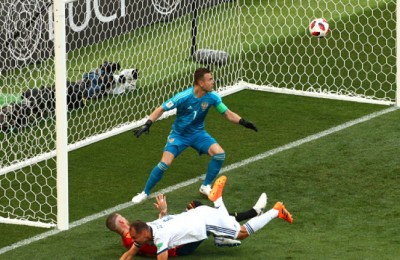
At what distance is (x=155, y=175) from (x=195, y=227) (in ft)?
7.00

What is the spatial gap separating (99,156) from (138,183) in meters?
1.21

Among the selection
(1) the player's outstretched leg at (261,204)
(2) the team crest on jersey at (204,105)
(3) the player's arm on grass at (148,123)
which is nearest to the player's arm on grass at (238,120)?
(2) the team crest on jersey at (204,105)

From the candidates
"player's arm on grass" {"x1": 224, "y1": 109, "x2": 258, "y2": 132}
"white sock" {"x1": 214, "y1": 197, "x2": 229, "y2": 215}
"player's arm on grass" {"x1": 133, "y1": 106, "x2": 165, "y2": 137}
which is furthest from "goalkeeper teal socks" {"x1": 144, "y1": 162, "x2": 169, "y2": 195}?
"white sock" {"x1": 214, "y1": 197, "x2": 229, "y2": 215}

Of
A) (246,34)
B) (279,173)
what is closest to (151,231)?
(279,173)

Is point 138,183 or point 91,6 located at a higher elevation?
point 91,6

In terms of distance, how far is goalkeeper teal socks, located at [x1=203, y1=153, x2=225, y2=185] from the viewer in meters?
15.7

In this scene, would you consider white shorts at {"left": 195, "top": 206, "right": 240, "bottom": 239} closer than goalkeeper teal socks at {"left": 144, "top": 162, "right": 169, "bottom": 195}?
Yes

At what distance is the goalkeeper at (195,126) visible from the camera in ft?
50.9

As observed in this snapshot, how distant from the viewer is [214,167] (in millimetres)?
15812

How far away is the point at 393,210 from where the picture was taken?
15.0m

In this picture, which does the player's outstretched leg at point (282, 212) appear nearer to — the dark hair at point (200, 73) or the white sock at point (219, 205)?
the white sock at point (219, 205)

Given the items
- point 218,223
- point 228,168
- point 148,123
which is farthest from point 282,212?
point 228,168

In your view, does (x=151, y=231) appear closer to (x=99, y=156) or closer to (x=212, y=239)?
(x=212, y=239)

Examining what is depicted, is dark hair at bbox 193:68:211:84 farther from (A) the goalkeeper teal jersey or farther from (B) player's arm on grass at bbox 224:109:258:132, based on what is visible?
(B) player's arm on grass at bbox 224:109:258:132
